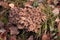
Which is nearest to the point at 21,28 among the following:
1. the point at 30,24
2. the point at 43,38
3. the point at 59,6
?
the point at 30,24

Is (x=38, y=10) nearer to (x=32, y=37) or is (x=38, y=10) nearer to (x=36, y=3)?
(x=36, y=3)

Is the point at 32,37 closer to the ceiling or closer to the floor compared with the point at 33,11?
closer to the floor

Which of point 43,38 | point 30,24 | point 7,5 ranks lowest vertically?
point 43,38

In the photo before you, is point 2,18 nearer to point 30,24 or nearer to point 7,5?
point 7,5

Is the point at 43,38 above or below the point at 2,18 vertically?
below

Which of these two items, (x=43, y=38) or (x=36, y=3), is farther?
(x=36, y=3)

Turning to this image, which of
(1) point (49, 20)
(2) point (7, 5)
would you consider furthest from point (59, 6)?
(2) point (7, 5)
